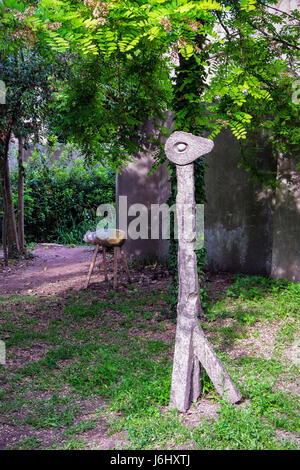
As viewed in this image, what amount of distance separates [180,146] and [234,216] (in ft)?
14.4

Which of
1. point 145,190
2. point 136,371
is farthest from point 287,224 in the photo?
point 136,371

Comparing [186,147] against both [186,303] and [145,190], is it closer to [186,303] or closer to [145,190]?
[186,303]

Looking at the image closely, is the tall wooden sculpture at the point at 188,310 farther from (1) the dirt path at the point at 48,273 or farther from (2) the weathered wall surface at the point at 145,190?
(2) the weathered wall surface at the point at 145,190

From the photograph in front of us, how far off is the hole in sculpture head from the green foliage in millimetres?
8802

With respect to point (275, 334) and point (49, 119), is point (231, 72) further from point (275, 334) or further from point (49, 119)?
point (49, 119)

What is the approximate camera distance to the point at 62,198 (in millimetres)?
12492

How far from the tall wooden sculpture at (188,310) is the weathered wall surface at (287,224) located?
12.2ft

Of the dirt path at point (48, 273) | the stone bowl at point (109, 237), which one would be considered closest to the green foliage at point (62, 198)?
the dirt path at point (48, 273)

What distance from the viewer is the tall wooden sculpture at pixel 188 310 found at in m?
3.31

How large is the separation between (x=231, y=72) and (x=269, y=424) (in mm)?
3488

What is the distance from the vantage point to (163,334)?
518 cm

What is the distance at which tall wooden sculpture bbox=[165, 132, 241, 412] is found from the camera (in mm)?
3307

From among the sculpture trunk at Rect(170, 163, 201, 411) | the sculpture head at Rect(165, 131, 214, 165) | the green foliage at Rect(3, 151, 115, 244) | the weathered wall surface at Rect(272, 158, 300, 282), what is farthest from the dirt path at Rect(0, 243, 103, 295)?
the sculpture head at Rect(165, 131, 214, 165)

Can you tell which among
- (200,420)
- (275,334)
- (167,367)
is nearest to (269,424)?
(200,420)
